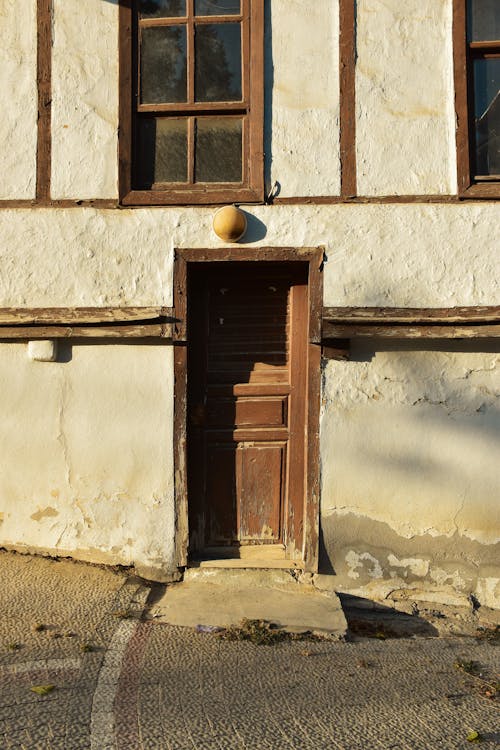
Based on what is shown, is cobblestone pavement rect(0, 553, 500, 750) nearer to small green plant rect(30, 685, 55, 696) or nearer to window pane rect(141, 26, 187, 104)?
small green plant rect(30, 685, 55, 696)

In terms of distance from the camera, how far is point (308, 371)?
15.8ft

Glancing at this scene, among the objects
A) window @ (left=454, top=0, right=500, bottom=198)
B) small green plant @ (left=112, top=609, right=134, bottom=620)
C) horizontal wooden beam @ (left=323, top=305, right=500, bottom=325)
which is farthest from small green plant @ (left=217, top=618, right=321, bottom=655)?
window @ (left=454, top=0, right=500, bottom=198)

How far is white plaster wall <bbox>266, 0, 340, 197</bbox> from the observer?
4.79 meters

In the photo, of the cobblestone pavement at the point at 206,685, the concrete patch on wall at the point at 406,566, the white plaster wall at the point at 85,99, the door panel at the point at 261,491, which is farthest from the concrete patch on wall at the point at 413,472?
the white plaster wall at the point at 85,99

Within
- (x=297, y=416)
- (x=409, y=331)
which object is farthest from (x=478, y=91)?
(x=297, y=416)

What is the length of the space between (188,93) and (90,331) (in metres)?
1.90

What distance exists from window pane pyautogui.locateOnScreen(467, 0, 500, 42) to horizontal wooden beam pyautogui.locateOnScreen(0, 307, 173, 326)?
2.99 meters

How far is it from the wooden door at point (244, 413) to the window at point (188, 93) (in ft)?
2.61

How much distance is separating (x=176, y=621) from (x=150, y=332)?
192 centimetres

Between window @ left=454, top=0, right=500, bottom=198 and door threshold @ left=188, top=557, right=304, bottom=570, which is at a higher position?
window @ left=454, top=0, right=500, bottom=198

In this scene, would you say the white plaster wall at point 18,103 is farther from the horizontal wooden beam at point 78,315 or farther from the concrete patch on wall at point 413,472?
the concrete patch on wall at point 413,472

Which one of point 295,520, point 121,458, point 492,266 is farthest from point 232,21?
point 295,520

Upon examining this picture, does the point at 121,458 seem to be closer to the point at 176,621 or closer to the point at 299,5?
the point at 176,621

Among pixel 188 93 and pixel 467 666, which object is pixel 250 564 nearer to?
pixel 467 666
